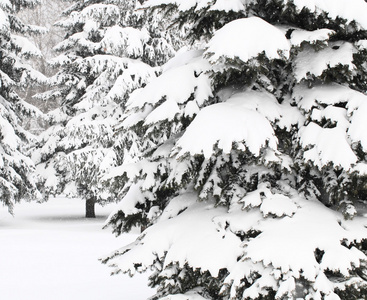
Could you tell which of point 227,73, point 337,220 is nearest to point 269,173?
point 337,220

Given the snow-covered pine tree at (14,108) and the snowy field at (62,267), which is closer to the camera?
the snowy field at (62,267)

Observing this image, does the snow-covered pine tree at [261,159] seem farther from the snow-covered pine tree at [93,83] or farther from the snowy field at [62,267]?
the snow-covered pine tree at [93,83]

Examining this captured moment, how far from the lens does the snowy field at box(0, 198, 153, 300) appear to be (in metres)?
8.70

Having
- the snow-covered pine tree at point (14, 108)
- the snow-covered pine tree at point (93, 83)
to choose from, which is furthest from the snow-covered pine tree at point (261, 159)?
the snow-covered pine tree at point (14, 108)

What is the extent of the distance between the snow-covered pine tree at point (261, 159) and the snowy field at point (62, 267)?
4.01 metres

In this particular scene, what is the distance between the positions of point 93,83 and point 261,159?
13593 millimetres

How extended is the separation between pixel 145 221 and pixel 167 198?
0.48 meters

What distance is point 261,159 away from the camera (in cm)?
414

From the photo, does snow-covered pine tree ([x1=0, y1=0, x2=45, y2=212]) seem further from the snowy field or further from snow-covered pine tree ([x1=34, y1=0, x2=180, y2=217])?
the snowy field

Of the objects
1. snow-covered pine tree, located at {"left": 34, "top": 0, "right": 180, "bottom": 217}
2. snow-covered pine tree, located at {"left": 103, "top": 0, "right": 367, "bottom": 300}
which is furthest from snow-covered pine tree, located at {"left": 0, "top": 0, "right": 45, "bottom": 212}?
snow-covered pine tree, located at {"left": 103, "top": 0, "right": 367, "bottom": 300}

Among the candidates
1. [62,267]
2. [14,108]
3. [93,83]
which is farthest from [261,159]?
[14,108]

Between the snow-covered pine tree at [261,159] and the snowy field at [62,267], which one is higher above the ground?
the snow-covered pine tree at [261,159]

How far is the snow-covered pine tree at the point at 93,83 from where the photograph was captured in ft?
48.9

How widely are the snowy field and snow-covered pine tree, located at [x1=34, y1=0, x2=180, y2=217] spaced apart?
2.31 m
